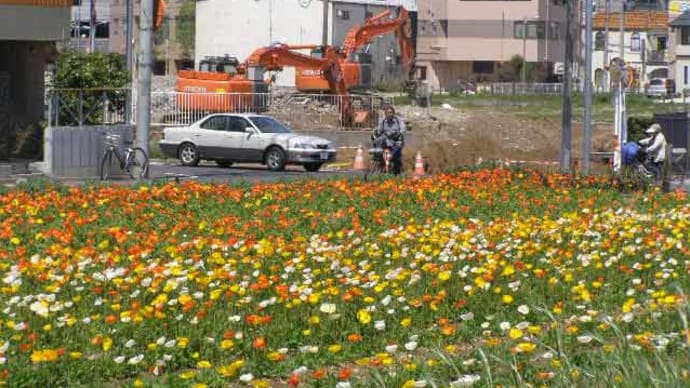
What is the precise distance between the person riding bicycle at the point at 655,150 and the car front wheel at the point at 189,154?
12447mm

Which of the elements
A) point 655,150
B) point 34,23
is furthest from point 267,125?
point 655,150

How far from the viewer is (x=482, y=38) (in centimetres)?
9050

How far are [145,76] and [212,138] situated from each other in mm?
8520

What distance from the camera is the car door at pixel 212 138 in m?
37.3

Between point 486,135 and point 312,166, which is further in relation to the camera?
point 486,135

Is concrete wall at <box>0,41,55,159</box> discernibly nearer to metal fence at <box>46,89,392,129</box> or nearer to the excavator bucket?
metal fence at <box>46,89,392,129</box>

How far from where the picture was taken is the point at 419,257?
1387 cm

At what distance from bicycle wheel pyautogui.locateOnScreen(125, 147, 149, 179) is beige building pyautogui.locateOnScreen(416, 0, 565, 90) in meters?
61.4

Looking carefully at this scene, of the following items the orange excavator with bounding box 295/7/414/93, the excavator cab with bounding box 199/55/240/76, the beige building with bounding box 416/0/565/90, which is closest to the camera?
the orange excavator with bounding box 295/7/414/93

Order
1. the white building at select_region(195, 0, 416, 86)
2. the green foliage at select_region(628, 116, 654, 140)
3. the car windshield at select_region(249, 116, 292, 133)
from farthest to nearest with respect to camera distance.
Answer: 1. the white building at select_region(195, 0, 416, 86)
2. the green foliage at select_region(628, 116, 654, 140)
3. the car windshield at select_region(249, 116, 292, 133)

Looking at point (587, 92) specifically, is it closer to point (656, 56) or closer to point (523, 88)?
point (523, 88)

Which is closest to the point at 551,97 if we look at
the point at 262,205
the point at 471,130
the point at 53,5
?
the point at 471,130

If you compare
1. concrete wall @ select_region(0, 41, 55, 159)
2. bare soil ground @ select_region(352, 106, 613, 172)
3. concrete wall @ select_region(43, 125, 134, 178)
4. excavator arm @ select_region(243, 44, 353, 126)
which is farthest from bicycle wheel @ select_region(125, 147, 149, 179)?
excavator arm @ select_region(243, 44, 353, 126)

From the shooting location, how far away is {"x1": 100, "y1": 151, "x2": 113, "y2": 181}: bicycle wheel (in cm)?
2939
